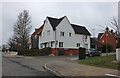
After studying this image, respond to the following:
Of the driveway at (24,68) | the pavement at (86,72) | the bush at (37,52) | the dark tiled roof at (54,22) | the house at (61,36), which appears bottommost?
the driveway at (24,68)

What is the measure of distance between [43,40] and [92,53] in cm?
1968

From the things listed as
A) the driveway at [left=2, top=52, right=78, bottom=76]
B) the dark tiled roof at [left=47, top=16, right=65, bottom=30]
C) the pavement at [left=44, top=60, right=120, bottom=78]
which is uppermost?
the dark tiled roof at [left=47, top=16, right=65, bottom=30]

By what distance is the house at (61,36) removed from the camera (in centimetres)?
5594

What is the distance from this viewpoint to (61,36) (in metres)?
57.0

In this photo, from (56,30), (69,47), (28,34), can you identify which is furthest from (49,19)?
(28,34)

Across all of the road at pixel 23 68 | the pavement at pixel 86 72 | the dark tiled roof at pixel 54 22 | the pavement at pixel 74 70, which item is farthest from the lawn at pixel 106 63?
A: the dark tiled roof at pixel 54 22

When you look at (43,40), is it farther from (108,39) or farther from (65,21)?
(108,39)

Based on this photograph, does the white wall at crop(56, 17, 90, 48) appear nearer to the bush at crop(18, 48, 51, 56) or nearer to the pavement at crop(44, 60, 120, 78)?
the bush at crop(18, 48, 51, 56)

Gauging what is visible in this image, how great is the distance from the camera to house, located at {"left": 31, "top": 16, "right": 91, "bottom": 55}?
5594 centimetres

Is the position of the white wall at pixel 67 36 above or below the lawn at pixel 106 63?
above

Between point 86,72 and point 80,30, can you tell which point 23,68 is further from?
point 80,30

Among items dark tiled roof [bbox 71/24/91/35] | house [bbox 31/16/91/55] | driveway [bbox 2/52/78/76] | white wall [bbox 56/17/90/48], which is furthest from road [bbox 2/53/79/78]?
dark tiled roof [bbox 71/24/91/35]

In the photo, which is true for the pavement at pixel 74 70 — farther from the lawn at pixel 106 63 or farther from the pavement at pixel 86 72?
the lawn at pixel 106 63

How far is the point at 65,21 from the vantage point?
58.3 meters
